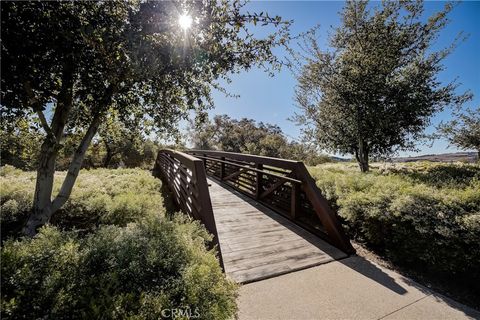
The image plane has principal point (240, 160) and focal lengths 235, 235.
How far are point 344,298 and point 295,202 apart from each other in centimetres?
244

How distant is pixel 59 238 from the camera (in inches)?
84.9

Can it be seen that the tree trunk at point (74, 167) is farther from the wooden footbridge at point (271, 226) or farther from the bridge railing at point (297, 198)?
the bridge railing at point (297, 198)

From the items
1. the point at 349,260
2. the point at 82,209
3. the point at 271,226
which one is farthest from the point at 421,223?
the point at 82,209

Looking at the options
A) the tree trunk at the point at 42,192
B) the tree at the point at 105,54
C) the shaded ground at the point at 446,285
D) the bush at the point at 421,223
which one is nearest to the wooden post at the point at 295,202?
the bush at the point at 421,223

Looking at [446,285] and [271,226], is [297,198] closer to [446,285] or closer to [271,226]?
[271,226]

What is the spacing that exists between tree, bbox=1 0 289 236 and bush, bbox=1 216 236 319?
2.09 metres

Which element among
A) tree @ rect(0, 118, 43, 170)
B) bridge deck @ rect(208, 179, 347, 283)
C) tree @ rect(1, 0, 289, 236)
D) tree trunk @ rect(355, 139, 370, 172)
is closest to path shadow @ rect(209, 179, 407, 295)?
bridge deck @ rect(208, 179, 347, 283)

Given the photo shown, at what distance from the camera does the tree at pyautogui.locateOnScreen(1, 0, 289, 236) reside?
9.48 feet

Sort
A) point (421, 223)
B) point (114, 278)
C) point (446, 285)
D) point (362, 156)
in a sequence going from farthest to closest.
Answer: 1. point (362, 156)
2. point (421, 223)
3. point (446, 285)
4. point (114, 278)

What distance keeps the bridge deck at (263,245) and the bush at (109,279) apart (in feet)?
3.48

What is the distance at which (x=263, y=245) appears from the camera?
397 centimetres

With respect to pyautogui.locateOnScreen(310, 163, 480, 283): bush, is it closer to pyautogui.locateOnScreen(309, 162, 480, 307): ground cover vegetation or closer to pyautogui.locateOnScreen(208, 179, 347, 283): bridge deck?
pyautogui.locateOnScreen(309, 162, 480, 307): ground cover vegetation

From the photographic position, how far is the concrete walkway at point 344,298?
94.6 inches

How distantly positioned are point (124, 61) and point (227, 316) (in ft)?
10.5
